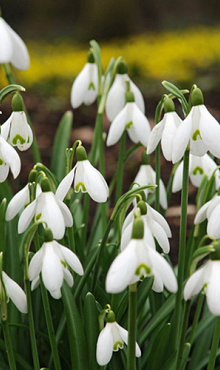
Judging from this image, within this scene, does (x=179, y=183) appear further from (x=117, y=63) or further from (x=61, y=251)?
(x=61, y=251)

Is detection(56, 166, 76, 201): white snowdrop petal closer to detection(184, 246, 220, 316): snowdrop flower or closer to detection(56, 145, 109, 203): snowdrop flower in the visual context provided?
detection(56, 145, 109, 203): snowdrop flower

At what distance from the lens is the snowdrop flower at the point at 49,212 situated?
48.3 inches

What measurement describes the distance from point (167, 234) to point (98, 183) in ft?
0.68

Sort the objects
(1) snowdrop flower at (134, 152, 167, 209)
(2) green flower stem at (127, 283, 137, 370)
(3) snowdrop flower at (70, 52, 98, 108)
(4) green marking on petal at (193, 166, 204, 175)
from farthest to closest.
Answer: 1. (3) snowdrop flower at (70, 52, 98, 108)
2. (1) snowdrop flower at (134, 152, 167, 209)
3. (4) green marking on petal at (193, 166, 204, 175)
4. (2) green flower stem at (127, 283, 137, 370)

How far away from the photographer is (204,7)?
30.5ft

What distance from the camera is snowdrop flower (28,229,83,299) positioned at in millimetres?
1146

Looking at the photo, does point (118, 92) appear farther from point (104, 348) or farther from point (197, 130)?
point (104, 348)

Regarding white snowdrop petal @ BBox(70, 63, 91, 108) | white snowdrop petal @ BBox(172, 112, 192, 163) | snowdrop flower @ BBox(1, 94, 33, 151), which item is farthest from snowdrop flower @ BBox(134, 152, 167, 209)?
white snowdrop petal @ BBox(172, 112, 192, 163)

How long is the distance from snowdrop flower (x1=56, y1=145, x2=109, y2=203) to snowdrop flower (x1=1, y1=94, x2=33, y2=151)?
0.70 feet

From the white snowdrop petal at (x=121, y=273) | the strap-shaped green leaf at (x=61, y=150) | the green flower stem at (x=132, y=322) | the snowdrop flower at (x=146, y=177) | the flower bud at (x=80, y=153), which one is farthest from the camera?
the strap-shaped green leaf at (x=61, y=150)

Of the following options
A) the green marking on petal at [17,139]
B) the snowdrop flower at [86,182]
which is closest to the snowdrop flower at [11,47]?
the green marking on petal at [17,139]

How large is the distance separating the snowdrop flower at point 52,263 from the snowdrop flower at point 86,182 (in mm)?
155

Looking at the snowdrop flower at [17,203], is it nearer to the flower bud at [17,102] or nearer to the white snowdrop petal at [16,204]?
the white snowdrop petal at [16,204]

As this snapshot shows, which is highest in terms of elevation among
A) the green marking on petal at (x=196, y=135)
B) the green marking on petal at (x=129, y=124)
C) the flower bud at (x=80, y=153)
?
the green marking on petal at (x=129, y=124)
